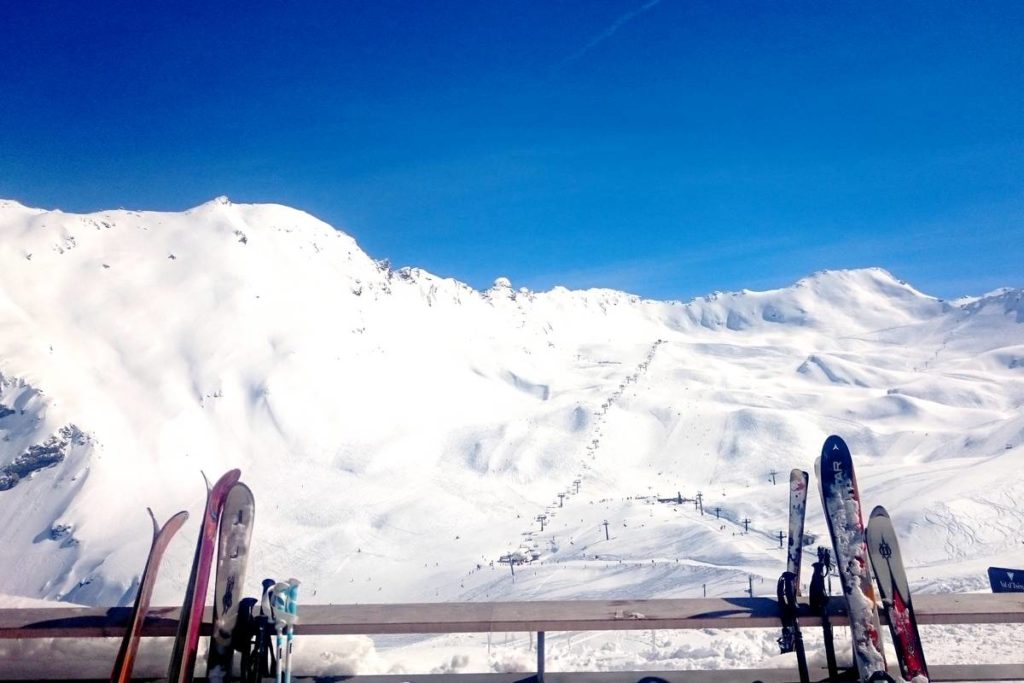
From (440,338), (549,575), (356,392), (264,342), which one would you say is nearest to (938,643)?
(549,575)

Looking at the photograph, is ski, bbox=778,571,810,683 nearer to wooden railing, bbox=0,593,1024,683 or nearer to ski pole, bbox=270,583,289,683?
wooden railing, bbox=0,593,1024,683

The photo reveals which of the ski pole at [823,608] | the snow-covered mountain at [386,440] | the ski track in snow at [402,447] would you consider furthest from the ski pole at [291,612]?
the snow-covered mountain at [386,440]

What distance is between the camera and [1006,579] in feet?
30.1

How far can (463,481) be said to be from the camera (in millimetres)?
97125

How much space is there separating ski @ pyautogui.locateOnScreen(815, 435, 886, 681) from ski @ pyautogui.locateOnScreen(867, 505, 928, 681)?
0.25ft

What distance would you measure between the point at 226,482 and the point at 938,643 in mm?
6810

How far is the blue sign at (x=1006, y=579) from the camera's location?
347 inches

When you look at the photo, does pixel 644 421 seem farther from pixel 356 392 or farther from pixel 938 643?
pixel 938 643

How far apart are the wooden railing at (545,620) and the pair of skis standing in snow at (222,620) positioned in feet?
0.49

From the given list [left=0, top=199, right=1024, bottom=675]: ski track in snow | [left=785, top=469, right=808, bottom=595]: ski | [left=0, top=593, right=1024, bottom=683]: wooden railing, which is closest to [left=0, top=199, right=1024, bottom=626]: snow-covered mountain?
[left=0, top=199, right=1024, bottom=675]: ski track in snow

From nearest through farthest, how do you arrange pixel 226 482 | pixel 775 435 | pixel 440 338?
1. pixel 226 482
2. pixel 775 435
3. pixel 440 338

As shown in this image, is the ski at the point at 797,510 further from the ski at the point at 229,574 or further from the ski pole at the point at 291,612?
the ski at the point at 229,574

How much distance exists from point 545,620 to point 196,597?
2223mm

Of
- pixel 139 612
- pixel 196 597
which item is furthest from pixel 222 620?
pixel 139 612
